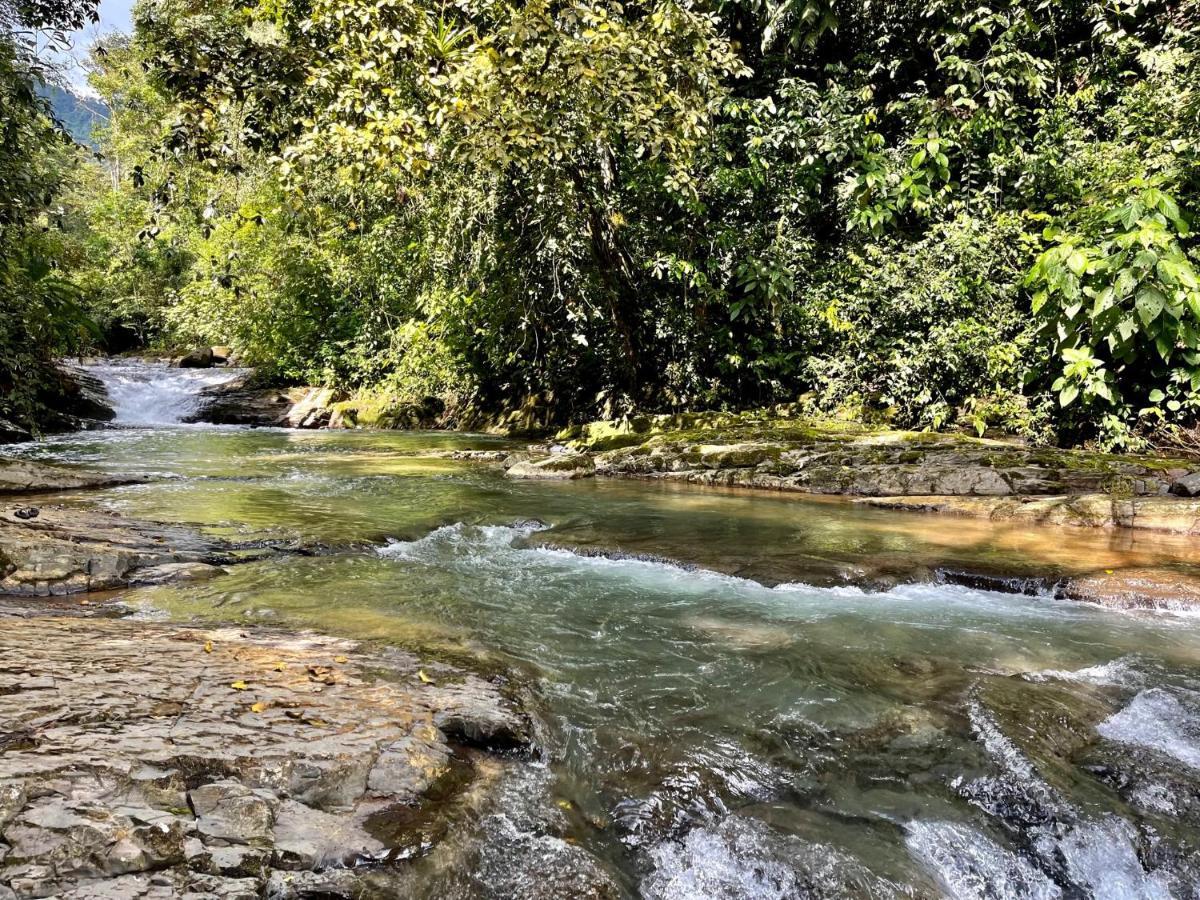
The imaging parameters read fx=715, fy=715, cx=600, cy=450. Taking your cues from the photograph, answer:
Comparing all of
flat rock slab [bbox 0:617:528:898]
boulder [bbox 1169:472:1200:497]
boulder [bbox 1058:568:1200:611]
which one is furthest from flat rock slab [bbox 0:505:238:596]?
boulder [bbox 1169:472:1200:497]

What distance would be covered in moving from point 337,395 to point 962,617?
17.4m

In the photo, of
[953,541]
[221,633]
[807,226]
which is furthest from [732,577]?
[807,226]

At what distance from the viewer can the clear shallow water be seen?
2.33 metres

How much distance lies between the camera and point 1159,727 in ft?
9.89

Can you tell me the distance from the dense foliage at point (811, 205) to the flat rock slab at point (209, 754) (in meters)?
2.72

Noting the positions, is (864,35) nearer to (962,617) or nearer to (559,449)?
(559,449)

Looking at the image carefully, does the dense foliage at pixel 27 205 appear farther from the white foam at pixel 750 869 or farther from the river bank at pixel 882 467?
the white foam at pixel 750 869

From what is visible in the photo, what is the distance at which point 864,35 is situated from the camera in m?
12.3

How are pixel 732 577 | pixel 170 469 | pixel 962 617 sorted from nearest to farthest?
pixel 962 617 < pixel 732 577 < pixel 170 469

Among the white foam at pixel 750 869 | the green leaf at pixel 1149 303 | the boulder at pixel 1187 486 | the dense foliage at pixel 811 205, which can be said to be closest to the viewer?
the white foam at pixel 750 869

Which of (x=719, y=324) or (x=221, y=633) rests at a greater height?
(x=719, y=324)

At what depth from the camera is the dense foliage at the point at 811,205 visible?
5922 millimetres

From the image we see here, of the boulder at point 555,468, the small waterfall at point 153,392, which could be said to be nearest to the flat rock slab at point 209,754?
the boulder at point 555,468

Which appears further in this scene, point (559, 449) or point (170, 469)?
point (559, 449)
